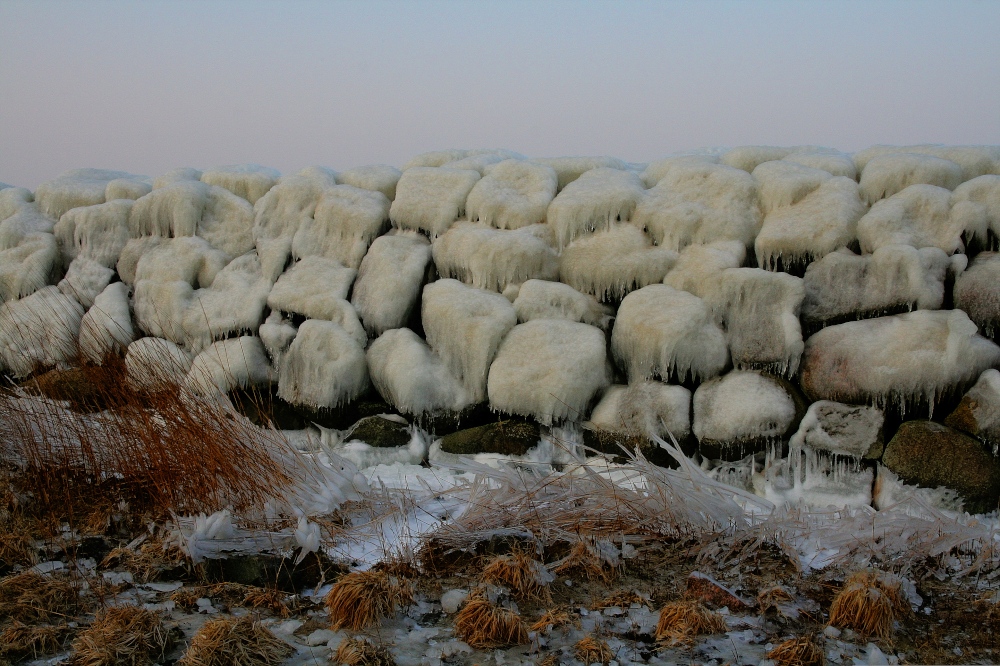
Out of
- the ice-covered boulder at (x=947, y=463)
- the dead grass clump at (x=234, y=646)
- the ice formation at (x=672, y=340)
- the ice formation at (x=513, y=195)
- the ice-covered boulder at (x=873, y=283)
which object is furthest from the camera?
the ice formation at (x=513, y=195)

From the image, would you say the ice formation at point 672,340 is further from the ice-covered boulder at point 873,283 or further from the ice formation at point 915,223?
the ice formation at point 915,223

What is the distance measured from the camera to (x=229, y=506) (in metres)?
3.37

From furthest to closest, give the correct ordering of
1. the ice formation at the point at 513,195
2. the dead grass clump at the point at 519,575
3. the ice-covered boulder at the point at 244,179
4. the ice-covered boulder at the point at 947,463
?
the ice-covered boulder at the point at 244,179
the ice formation at the point at 513,195
the ice-covered boulder at the point at 947,463
the dead grass clump at the point at 519,575

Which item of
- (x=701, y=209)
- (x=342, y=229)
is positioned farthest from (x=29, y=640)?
(x=701, y=209)

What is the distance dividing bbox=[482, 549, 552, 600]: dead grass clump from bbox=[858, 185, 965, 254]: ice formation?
3579mm

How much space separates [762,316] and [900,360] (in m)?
0.86

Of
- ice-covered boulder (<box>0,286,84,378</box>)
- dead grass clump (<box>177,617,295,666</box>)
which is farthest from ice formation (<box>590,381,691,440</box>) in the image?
ice-covered boulder (<box>0,286,84,378</box>)

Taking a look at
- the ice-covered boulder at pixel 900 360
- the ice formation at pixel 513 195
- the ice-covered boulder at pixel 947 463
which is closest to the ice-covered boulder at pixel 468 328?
the ice formation at pixel 513 195

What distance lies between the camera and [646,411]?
16.3 ft

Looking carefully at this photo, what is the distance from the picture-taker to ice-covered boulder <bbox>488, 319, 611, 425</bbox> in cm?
509

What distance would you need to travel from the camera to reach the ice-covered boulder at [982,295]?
4.76 meters

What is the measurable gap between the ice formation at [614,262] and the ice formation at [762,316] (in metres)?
0.53

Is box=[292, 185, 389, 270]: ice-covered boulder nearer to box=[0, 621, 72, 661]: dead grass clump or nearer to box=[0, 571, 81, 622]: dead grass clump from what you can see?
box=[0, 571, 81, 622]: dead grass clump

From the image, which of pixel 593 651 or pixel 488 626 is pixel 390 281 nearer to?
pixel 488 626
